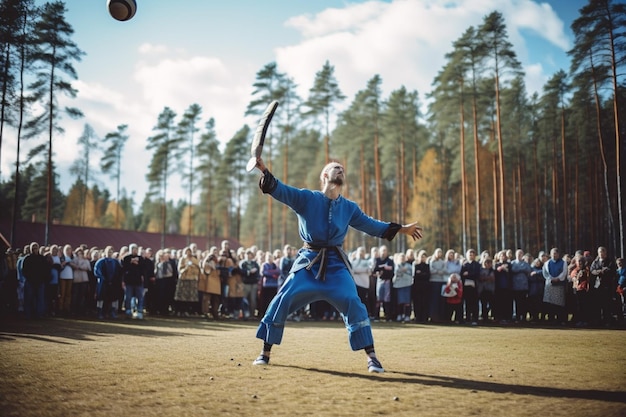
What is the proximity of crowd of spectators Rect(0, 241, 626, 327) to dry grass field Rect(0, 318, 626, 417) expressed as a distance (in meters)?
6.37

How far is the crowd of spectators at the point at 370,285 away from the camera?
14.6 meters

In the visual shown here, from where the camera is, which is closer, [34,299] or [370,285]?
[34,299]

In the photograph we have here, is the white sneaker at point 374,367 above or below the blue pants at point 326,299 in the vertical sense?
below

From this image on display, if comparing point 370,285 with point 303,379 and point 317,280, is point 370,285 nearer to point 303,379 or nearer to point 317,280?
point 317,280

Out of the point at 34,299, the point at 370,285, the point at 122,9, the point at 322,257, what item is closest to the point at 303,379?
the point at 322,257

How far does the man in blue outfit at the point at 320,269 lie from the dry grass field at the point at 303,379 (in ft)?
1.52

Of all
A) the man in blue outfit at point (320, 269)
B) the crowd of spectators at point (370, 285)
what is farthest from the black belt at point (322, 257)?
the crowd of spectators at point (370, 285)

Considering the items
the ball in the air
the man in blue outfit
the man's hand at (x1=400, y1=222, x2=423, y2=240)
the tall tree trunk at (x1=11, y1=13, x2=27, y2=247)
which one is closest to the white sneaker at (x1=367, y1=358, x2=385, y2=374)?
the man in blue outfit

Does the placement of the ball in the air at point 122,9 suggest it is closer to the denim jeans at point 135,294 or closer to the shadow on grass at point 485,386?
the shadow on grass at point 485,386

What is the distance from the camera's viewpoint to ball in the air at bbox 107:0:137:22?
8.41 m

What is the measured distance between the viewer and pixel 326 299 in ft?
19.5

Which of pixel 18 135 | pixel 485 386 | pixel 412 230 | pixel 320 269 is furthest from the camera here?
pixel 18 135

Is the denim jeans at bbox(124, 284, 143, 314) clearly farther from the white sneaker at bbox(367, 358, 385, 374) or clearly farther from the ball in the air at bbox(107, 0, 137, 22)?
the white sneaker at bbox(367, 358, 385, 374)

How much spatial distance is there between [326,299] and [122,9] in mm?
6310
